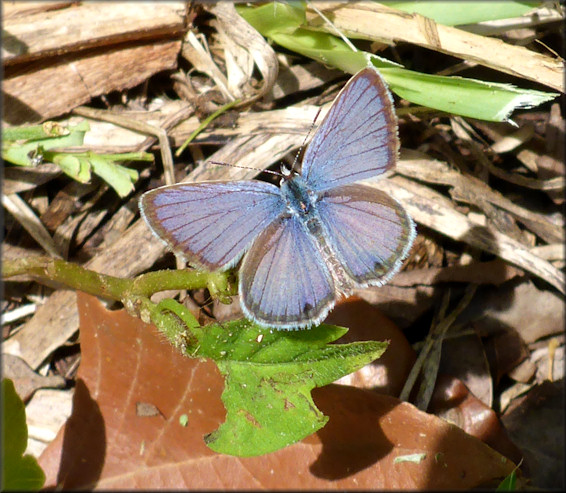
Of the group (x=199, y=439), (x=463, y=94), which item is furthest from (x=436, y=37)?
(x=199, y=439)

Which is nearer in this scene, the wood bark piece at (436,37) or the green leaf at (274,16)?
the wood bark piece at (436,37)

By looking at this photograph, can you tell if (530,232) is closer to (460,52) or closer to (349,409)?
(460,52)

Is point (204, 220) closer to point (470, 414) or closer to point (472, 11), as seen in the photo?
point (472, 11)

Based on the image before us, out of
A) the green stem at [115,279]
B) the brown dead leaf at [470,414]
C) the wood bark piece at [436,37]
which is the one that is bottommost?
the brown dead leaf at [470,414]

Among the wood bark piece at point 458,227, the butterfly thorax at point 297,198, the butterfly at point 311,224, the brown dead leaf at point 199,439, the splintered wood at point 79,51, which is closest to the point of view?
the butterfly at point 311,224

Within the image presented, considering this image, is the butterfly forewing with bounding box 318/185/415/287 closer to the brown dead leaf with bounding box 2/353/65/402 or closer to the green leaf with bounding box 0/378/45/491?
the green leaf with bounding box 0/378/45/491

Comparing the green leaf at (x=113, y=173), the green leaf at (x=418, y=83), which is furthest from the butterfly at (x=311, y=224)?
the green leaf at (x=113, y=173)

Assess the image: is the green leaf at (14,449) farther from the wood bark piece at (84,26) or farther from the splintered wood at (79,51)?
the wood bark piece at (84,26)
